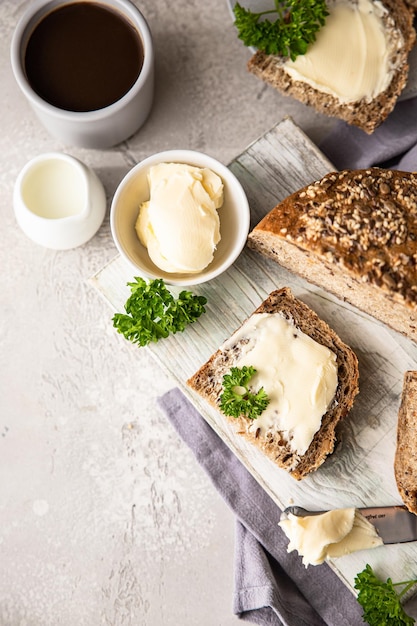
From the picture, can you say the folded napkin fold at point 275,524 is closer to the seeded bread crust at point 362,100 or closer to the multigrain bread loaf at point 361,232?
the seeded bread crust at point 362,100

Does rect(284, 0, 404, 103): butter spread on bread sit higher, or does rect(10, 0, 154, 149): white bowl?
rect(284, 0, 404, 103): butter spread on bread

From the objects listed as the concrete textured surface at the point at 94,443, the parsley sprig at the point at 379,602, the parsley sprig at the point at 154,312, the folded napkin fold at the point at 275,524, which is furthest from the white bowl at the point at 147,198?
the parsley sprig at the point at 379,602

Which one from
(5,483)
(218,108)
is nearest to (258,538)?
(5,483)

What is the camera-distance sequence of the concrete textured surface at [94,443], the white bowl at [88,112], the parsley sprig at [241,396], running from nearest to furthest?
1. the parsley sprig at [241,396]
2. the white bowl at [88,112]
3. the concrete textured surface at [94,443]

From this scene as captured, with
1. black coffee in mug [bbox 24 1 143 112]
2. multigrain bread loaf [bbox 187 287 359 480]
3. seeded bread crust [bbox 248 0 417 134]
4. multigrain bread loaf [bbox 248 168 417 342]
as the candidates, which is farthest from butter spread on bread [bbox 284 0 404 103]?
multigrain bread loaf [bbox 187 287 359 480]

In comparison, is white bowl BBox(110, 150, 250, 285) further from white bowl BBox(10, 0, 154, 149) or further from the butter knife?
the butter knife
